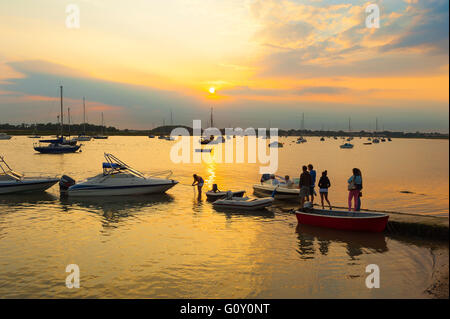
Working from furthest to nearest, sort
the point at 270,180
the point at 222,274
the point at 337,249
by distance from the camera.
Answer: the point at 270,180 → the point at 337,249 → the point at 222,274

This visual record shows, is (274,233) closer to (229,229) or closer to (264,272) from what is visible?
(229,229)

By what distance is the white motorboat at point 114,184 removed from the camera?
27953 millimetres

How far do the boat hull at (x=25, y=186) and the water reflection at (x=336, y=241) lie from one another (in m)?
23.6

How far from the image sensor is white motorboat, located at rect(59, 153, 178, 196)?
27953mm

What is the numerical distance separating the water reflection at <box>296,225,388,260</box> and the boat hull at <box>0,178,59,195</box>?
23.6 metres

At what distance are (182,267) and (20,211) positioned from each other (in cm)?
1600

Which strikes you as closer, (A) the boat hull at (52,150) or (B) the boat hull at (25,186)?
(B) the boat hull at (25,186)

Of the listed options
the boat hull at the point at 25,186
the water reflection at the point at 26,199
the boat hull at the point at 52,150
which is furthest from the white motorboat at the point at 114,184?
the boat hull at the point at 52,150

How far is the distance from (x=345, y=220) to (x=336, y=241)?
166 cm

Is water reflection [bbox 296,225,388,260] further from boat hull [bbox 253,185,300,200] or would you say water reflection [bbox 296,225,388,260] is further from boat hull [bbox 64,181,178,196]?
boat hull [bbox 64,181,178,196]

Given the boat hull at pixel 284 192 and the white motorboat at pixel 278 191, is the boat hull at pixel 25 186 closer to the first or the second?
the white motorboat at pixel 278 191

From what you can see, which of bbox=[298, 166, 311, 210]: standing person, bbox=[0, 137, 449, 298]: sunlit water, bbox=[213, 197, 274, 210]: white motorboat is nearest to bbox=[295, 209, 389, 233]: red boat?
bbox=[0, 137, 449, 298]: sunlit water
